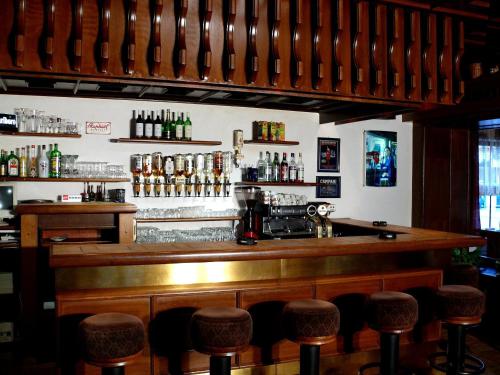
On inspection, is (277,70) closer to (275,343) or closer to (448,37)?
(448,37)

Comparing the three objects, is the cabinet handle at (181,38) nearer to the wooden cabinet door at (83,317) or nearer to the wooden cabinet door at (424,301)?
the wooden cabinet door at (83,317)

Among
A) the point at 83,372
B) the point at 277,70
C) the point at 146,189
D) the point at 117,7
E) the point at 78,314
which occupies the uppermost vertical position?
the point at 117,7

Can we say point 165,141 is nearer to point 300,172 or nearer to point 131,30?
point 300,172

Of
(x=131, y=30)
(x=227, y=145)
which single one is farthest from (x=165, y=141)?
(x=131, y=30)

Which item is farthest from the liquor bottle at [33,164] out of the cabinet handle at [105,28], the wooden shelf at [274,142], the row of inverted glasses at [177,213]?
the cabinet handle at [105,28]

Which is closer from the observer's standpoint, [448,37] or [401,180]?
[448,37]

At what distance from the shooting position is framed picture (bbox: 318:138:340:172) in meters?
7.12

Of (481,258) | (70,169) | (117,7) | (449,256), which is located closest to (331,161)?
(481,258)

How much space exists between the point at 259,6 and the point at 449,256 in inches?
109

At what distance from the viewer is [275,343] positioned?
12.0ft

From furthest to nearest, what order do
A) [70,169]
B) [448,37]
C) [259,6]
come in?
1. [70,169]
2. [448,37]
3. [259,6]

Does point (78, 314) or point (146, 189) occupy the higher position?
point (146, 189)

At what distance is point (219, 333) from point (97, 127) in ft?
12.4

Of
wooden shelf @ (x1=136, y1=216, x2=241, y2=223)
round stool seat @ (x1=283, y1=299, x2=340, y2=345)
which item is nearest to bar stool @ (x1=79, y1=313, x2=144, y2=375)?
round stool seat @ (x1=283, y1=299, x2=340, y2=345)
